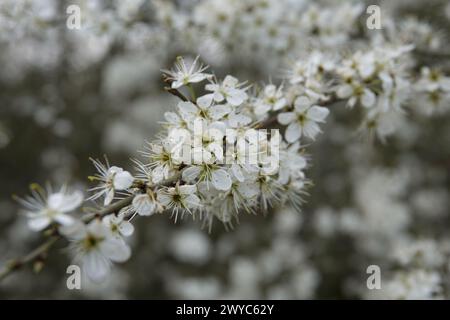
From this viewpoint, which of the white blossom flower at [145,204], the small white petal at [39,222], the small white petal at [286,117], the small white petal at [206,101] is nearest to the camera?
the small white petal at [39,222]

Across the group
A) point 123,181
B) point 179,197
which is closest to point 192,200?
point 179,197

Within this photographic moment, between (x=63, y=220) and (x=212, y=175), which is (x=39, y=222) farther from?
(x=212, y=175)

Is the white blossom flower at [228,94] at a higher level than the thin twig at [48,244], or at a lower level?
higher

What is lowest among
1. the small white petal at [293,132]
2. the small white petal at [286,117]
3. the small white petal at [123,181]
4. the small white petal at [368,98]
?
the small white petal at [123,181]

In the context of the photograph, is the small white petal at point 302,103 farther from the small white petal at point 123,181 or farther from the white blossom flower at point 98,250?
the white blossom flower at point 98,250

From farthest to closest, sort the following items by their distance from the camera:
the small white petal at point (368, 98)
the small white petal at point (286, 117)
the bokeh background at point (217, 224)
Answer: the bokeh background at point (217, 224), the small white petal at point (368, 98), the small white petal at point (286, 117)

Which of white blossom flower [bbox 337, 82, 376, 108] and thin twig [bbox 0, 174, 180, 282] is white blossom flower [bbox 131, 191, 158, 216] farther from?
white blossom flower [bbox 337, 82, 376, 108]

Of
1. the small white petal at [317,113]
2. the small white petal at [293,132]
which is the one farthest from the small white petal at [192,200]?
the small white petal at [317,113]

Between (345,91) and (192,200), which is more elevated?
(345,91)

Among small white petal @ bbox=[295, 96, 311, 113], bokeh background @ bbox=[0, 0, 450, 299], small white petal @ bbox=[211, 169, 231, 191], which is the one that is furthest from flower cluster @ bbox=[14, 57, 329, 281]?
bokeh background @ bbox=[0, 0, 450, 299]
